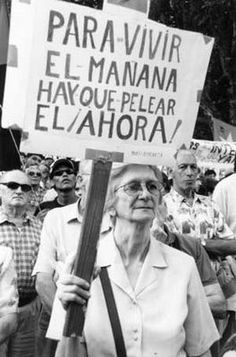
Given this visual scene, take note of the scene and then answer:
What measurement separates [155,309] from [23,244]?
306cm

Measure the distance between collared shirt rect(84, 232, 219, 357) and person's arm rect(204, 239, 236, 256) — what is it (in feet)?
8.81

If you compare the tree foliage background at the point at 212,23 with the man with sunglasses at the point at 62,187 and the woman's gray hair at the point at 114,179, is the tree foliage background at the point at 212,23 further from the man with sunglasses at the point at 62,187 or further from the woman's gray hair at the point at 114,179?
the woman's gray hair at the point at 114,179

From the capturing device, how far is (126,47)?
3867mm

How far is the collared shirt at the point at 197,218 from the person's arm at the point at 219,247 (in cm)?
13

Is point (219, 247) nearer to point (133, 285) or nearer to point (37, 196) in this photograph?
point (133, 285)

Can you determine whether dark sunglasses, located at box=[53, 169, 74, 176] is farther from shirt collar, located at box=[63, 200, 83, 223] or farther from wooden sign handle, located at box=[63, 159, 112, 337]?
wooden sign handle, located at box=[63, 159, 112, 337]

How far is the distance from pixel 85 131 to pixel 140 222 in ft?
1.71

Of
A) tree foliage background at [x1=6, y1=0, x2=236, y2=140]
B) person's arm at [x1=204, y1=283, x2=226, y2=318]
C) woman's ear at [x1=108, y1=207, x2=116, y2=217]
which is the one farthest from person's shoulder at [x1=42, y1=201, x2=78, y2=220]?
tree foliage background at [x1=6, y1=0, x2=236, y2=140]

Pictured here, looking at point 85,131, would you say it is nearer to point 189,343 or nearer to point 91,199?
point 91,199

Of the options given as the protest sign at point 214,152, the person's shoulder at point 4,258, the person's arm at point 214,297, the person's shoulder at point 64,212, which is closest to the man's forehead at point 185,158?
the person's shoulder at point 64,212

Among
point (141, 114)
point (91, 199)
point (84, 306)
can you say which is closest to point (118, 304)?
point (84, 306)

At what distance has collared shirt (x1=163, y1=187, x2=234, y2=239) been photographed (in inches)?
275

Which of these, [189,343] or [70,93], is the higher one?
[70,93]

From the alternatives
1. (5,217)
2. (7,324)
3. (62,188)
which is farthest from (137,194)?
(62,188)
